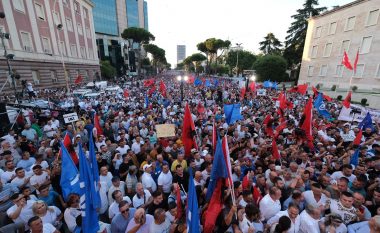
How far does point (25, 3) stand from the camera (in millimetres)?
20266

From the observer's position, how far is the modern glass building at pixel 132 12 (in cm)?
7838

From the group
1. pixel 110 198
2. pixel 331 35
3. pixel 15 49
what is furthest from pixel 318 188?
pixel 331 35

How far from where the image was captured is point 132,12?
80.8 metres

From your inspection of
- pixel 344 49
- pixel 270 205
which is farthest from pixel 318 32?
pixel 270 205

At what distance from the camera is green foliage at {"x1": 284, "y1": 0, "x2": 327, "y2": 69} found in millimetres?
36375

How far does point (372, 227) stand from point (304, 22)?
139 ft

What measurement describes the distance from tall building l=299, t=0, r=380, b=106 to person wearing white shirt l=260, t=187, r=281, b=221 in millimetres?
22594

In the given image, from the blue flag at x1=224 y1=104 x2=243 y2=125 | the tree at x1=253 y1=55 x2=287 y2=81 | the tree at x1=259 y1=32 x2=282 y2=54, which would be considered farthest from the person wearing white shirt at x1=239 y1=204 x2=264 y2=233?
the tree at x1=259 y1=32 x2=282 y2=54

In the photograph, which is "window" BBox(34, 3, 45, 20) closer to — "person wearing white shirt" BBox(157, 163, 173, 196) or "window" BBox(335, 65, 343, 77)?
"person wearing white shirt" BBox(157, 163, 173, 196)

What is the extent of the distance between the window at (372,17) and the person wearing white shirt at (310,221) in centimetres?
3014

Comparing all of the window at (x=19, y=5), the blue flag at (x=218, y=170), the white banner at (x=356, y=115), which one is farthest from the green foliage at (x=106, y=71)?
the blue flag at (x=218, y=170)

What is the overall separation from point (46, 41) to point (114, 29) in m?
48.4

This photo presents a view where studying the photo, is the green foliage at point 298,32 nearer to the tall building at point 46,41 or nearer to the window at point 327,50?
the window at point 327,50

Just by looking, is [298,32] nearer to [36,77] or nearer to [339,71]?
[339,71]
